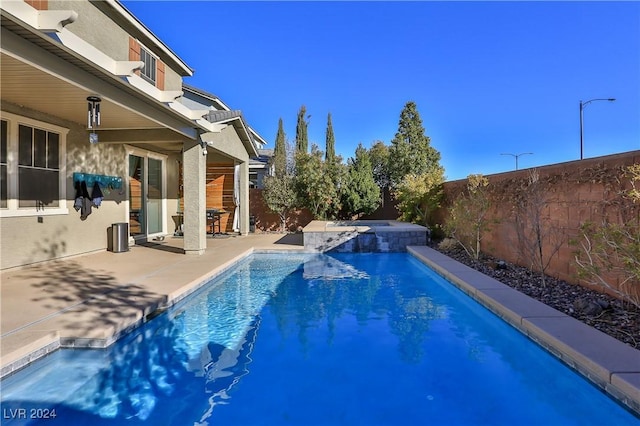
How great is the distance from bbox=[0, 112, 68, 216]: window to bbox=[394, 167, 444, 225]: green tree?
12013mm

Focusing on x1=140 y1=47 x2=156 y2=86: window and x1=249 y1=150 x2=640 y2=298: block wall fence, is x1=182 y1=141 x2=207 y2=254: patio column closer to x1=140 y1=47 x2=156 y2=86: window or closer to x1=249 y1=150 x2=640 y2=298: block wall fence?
x1=140 y1=47 x2=156 y2=86: window

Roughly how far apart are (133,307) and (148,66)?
32.9 feet

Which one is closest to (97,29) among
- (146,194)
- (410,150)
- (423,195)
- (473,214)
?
(146,194)

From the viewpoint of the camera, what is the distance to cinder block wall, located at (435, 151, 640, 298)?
19.9ft

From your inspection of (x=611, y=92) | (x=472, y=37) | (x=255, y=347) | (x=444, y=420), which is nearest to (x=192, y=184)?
(x=255, y=347)

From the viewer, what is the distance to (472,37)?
1457 centimetres

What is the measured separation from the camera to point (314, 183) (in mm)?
18422

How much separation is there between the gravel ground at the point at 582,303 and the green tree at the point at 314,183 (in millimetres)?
10225

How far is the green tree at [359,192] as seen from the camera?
19.9 metres

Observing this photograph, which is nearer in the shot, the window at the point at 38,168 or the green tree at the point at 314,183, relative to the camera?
the window at the point at 38,168

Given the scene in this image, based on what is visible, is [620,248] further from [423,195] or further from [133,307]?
[423,195]

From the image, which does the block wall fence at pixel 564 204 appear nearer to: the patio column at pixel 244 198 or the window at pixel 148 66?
the patio column at pixel 244 198

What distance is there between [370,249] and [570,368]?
1016 cm

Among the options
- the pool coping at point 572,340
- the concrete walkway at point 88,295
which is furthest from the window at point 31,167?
the pool coping at point 572,340
